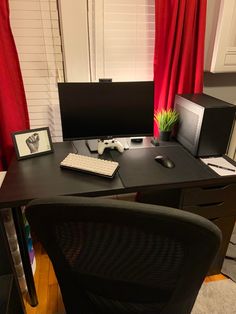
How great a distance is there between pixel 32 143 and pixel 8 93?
1.05 feet

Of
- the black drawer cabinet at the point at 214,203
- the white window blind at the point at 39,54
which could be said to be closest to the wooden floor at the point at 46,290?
the black drawer cabinet at the point at 214,203

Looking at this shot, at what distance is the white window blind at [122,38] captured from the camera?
1.60 meters

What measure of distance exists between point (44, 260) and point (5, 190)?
2.69 feet

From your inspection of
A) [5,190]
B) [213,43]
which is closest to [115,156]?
[5,190]

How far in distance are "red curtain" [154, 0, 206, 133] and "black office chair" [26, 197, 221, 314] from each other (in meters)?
1.31

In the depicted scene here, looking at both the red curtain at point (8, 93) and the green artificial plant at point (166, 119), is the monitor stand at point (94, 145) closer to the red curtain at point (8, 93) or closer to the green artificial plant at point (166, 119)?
the green artificial plant at point (166, 119)

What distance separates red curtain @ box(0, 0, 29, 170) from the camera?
1.34m

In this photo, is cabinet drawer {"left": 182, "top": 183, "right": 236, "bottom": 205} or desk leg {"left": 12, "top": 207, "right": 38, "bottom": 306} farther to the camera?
cabinet drawer {"left": 182, "top": 183, "right": 236, "bottom": 205}

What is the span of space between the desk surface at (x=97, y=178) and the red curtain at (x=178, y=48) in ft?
1.66

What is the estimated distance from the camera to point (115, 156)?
1.46 m

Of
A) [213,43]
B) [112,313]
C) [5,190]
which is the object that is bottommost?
[112,313]

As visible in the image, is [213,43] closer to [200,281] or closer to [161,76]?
[161,76]

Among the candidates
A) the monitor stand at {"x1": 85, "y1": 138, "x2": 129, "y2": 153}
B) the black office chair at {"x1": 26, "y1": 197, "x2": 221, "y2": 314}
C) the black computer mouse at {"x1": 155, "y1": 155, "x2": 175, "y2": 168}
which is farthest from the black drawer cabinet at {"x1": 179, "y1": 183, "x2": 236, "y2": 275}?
the black office chair at {"x1": 26, "y1": 197, "x2": 221, "y2": 314}

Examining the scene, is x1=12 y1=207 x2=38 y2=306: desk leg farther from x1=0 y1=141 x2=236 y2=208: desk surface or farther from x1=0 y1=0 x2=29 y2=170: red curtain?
x1=0 y1=0 x2=29 y2=170: red curtain
